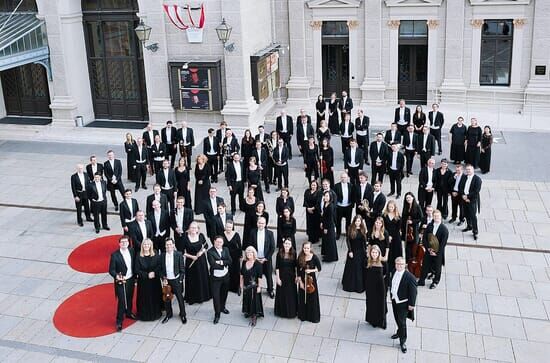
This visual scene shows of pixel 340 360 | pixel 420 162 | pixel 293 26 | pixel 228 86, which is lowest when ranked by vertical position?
pixel 340 360

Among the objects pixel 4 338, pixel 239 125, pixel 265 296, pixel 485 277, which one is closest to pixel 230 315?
pixel 265 296

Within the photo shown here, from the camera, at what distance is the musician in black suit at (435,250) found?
41.2 ft

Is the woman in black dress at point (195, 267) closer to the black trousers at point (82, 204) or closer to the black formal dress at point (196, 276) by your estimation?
the black formal dress at point (196, 276)

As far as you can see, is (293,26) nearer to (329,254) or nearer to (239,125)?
(239,125)

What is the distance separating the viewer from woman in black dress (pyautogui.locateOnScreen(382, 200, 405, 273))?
12922mm

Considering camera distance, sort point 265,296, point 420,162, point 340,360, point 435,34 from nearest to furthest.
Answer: point 340,360 → point 265,296 → point 420,162 → point 435,34

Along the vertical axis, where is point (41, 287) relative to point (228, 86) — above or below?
below

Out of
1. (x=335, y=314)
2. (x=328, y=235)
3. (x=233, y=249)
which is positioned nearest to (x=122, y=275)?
(x=233, y=249)

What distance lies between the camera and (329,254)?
1407 centimetres

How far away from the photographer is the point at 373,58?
968 inches

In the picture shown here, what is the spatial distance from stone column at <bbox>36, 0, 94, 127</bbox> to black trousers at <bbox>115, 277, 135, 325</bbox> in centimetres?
1393

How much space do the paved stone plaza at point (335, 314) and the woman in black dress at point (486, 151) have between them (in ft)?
5.29

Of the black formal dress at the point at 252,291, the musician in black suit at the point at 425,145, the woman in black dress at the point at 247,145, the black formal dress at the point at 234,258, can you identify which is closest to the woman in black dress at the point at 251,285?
the black formal dress at the point at 252,291

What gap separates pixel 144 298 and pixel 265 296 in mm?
2268
